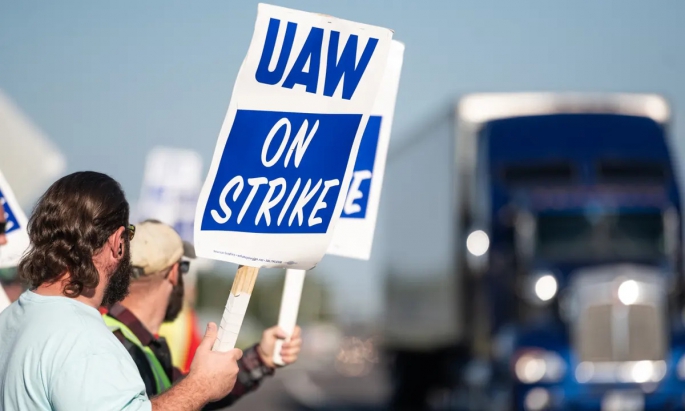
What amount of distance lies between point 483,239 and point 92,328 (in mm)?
11246

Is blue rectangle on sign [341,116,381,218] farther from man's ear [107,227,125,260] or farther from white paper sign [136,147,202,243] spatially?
white paper sign [136,147,202,243]

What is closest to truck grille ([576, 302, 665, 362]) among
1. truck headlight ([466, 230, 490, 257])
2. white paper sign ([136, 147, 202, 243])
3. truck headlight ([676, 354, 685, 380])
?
truck headlight ([676, 354, 685, 380])

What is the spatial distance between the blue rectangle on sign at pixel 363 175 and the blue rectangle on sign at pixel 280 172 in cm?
97

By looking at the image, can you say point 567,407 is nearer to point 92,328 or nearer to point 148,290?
point 148,290

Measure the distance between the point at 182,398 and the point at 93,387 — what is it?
1.18ft

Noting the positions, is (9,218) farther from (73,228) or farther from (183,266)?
(73,228)

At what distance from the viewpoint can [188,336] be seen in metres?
7.69

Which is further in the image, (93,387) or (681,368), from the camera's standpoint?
(681,368)

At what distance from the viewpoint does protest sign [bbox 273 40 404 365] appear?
4.71 meters

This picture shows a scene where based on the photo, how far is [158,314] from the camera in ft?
14.9

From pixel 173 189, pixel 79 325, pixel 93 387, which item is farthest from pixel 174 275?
pixel 173 189

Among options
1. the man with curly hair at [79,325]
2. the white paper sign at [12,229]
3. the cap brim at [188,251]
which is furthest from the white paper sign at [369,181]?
the man with curly hair at [79,325]

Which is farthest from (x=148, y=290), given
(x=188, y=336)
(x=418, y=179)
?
(x=418, y=179)

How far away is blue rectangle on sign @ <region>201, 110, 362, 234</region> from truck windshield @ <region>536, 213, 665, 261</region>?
32.0 ft
